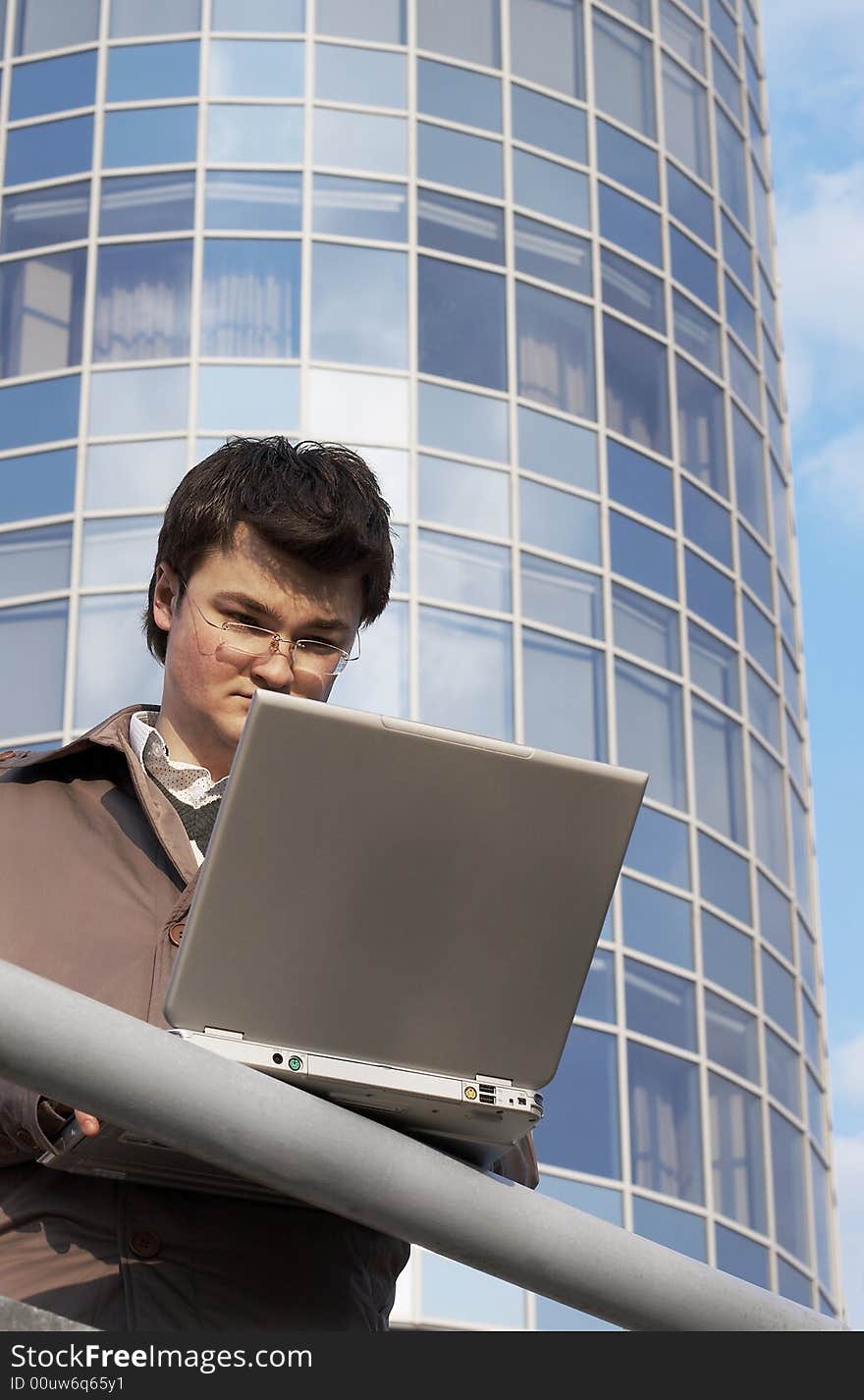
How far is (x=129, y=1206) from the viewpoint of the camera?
2148 mm

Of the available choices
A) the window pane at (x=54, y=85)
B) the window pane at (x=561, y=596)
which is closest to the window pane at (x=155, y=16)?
the window pane at (x=54, y=85)

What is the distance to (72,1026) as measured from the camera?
162 centimetres

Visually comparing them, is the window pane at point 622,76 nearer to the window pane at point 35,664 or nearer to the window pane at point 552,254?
the window pane at point 552,254

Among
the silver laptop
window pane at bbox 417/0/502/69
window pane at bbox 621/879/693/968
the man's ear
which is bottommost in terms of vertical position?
the silver laptop

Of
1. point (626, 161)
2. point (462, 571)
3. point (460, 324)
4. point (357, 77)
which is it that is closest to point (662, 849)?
point (462, 571)

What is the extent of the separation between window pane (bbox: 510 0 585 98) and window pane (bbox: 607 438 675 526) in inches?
135

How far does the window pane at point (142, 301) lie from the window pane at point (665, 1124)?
6625 millimetres

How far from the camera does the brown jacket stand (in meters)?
2.11

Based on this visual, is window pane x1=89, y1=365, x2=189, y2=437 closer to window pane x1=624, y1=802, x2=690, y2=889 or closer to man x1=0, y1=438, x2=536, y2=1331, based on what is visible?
window pane x1=624, y1=802, x2=690, y2=889

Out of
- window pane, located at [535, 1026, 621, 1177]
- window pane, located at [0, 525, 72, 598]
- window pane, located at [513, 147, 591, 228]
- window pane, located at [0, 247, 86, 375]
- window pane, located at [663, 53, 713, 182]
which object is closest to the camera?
window pane, located at [535, 1026, 621, 1177]

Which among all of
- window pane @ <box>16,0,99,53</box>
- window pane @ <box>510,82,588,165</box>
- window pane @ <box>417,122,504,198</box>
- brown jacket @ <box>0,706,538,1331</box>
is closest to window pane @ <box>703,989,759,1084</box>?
window pane @ <box>417,122,504,198</box>

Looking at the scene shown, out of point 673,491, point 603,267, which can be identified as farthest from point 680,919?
point 603,267

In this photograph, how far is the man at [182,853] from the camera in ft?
6.97

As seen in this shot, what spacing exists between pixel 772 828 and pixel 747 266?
573 centimetres
